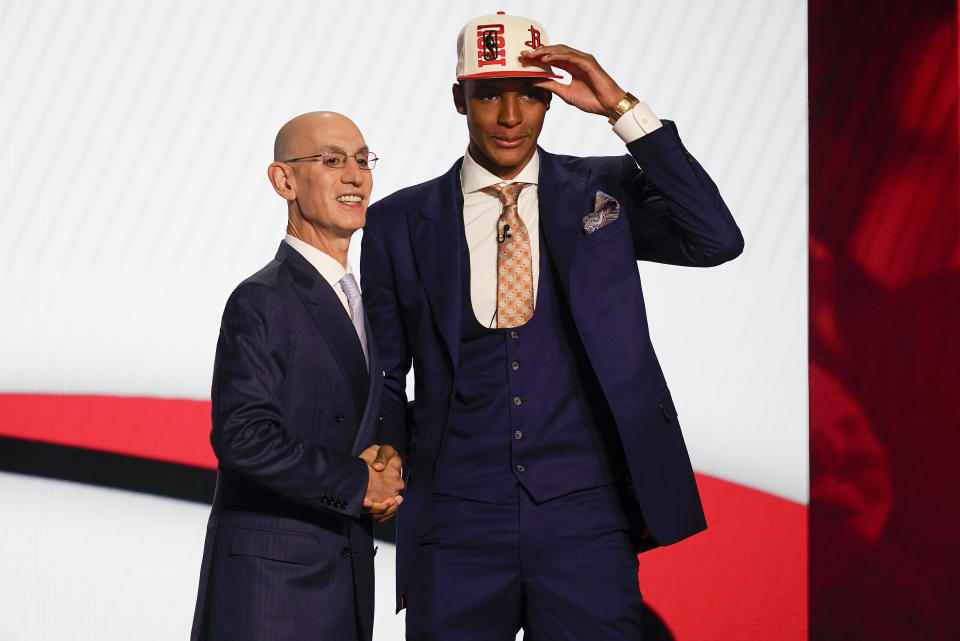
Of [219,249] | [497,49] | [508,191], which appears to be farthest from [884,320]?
[219,249]

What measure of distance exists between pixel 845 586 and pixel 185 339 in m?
2.01

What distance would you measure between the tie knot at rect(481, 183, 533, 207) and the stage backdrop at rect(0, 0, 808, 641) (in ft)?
3.53

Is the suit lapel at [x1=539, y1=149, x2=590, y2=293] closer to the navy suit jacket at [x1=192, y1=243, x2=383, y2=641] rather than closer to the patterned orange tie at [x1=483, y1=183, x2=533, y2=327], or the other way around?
the patterned orange tie at [x1=483, y1=183, x2=533, y2=327]

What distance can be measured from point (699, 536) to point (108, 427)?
1.77 metres

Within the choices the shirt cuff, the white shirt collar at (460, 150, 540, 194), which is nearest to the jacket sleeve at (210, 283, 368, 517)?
the white shirt collar at (460, 150, 540, 194)

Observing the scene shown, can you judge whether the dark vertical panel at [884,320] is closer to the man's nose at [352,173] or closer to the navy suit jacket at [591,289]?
the navy suit jacket at [591,289]

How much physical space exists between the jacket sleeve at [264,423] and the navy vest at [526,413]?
275 mm

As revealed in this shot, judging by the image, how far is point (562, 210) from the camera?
2098mm

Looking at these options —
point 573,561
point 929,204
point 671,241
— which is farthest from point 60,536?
point 929,204

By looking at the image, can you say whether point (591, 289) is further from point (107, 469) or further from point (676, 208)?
point (107, 469)

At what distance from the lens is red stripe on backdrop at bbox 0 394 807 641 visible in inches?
129

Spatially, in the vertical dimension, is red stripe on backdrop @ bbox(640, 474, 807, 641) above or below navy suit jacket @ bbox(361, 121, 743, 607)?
below

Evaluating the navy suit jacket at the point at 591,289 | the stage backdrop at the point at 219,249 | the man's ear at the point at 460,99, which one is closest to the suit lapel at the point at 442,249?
the navy suit jacket at the point at 591,289

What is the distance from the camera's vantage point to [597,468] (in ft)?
6.68
